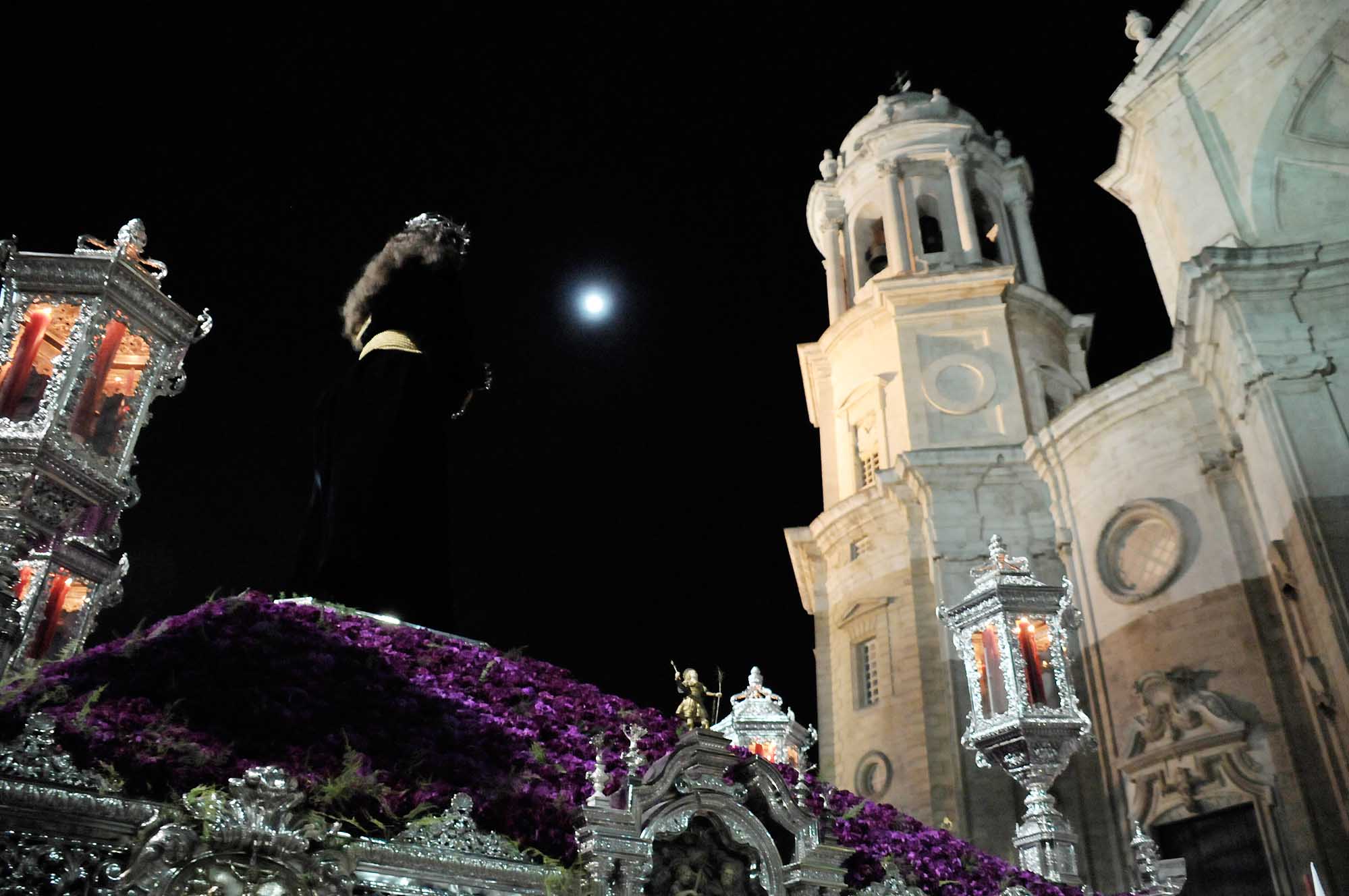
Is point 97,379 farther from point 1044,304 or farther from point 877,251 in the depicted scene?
point 877,251

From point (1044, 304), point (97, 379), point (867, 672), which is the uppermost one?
point (1044, 304)

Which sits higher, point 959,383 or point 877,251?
point 877,251

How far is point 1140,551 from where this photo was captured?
74.3ft

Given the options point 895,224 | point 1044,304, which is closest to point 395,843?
point 1044,304

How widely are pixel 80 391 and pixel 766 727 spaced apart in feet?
41.4

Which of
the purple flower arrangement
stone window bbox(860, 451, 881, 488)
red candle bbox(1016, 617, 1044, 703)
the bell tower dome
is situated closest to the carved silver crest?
the purple flower arrangement

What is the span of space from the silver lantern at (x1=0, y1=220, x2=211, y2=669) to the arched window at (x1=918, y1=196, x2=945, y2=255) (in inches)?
1039

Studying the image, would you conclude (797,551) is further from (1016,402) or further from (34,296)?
(34,296)

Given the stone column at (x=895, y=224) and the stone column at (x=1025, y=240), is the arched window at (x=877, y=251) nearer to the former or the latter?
the stone column at (x=895, y=224)

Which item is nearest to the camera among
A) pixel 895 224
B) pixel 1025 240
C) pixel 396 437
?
pixel 396 437

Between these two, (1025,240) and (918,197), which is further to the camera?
(918,197)

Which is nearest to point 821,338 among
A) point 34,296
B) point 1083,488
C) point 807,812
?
point 1083,488

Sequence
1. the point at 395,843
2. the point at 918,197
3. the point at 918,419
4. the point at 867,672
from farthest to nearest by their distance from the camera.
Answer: the point at 918,197 < the point at 918,419 < the point at 867,672 < the point at 395,843

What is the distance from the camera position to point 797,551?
30609 millimetres
